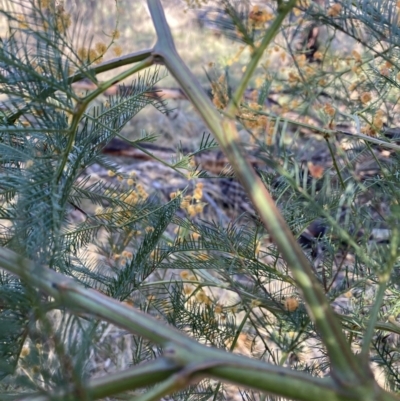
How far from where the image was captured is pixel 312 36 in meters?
1.96

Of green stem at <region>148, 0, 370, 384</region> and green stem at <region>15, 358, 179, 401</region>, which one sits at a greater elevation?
green stem at <region>148, 0, 370, 384</region>

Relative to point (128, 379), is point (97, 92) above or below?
above

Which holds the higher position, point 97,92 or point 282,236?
point 97,92

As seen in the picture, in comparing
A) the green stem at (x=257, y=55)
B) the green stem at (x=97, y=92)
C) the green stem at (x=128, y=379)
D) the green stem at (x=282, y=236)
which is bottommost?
the green stem at (x=128, y=379)

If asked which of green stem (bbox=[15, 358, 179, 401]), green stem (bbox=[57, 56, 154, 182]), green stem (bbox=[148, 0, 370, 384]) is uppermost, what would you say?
green stem (bbox=[57, 56, 154, 182])

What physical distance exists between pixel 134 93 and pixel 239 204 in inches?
54.7

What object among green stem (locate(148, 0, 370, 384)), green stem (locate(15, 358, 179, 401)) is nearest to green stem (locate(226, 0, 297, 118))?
green stem (locate(148, 0, 370, 384))

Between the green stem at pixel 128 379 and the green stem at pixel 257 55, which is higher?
the green stem at pixel 257 55

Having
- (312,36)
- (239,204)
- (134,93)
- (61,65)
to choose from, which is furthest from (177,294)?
(312,36)

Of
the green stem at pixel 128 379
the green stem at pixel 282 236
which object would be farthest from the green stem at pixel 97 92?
the green stem at pixel 128 379

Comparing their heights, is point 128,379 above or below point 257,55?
below

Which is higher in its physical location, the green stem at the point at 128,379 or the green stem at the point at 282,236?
the green stem at the point at 282,236

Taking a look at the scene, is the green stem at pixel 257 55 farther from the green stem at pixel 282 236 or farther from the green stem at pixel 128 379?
the green stem at pixel 128 379

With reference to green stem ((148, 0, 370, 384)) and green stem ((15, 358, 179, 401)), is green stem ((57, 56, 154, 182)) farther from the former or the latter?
green stem ((15, 358, 179, 401))
